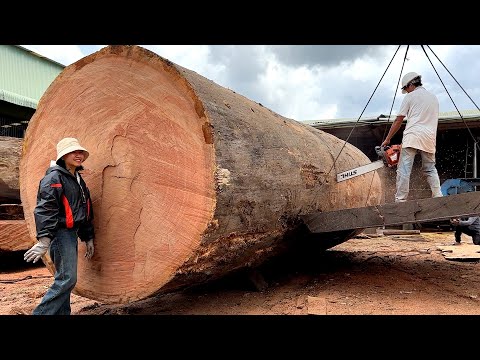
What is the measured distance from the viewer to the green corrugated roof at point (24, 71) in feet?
49.1

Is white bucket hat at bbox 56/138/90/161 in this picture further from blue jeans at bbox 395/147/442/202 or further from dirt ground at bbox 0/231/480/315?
blue jeans at bbox 395/147/442/202

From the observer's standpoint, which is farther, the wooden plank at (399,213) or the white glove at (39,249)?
the wooden plank at (399,213)

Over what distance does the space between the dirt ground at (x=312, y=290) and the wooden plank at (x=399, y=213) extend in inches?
25.7

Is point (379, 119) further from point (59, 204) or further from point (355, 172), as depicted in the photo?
point (59, 204)

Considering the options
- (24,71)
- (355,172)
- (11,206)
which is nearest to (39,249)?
(355,172)

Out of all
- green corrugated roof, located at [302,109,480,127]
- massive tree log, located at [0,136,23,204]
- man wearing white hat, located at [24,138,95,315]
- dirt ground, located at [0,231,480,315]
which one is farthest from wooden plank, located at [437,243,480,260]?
massive tree log, located at [0,136,23,204]

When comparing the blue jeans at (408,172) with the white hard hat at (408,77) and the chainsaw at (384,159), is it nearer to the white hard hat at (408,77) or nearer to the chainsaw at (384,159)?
the chainsaw at (384,159)

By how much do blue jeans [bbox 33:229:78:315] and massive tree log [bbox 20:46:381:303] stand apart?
0.74 feet

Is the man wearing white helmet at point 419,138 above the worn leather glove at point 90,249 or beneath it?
above

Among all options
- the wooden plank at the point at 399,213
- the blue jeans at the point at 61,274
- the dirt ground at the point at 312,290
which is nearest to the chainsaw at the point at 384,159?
the wooden plank at the point at 399,213

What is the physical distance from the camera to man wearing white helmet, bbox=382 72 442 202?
4.33 m

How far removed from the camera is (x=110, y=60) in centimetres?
300
